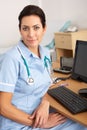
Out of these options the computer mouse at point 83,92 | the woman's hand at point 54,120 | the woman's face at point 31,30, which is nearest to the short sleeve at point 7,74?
the woman's face at point 31,30

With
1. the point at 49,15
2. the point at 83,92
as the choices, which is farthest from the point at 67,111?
the point at 49,15

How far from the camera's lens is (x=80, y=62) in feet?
5.75

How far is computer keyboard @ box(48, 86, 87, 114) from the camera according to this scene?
1382mm

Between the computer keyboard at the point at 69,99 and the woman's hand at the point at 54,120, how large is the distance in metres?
0.10

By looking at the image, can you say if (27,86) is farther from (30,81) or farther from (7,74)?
(7,74)

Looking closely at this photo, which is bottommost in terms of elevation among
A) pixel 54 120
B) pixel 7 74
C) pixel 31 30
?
pixel 54 120

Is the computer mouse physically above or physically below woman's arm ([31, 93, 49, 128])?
above

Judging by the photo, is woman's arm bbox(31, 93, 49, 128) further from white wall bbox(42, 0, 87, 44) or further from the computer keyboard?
white wall bbox(42, 0, 87, 44)

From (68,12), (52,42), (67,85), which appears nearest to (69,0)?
(68,12)

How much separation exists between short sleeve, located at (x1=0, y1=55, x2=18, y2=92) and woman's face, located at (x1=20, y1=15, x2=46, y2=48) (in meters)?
0.21

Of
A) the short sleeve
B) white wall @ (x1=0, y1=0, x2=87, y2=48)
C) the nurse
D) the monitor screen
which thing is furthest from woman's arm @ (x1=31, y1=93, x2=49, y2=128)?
white wall @ (x1=0, y1=0, x2=87, y2=48)

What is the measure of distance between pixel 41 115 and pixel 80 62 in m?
0.55

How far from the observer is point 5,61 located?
4.54 ft

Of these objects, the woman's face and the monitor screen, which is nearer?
the woman's face
